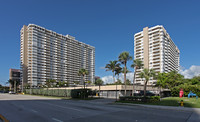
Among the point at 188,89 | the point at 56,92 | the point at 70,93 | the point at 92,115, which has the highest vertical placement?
the point at 92,115

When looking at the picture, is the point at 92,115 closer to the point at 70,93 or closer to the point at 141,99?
the point at 141,99

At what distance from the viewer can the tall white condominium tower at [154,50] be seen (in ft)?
351

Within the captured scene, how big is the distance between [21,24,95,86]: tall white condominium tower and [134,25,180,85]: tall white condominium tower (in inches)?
2601

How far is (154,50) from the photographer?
112000mm

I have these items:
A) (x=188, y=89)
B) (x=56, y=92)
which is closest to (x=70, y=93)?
(x=56, y=92)

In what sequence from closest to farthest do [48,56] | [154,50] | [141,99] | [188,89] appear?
[141,99], [188,89], [154,50], [48,56]

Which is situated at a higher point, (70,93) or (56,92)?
(70,93)

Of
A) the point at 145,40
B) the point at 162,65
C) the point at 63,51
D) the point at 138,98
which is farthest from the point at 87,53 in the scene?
the point at 138,98

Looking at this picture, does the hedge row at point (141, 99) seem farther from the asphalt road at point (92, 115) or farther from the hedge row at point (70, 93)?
the hedge row at point (70, 93)

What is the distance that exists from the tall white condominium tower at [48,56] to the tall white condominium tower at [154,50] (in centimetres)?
6607

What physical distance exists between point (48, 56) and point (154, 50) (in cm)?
9121

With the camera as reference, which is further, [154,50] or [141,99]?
[154,50]

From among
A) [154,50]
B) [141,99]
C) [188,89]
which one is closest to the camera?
[141,99]

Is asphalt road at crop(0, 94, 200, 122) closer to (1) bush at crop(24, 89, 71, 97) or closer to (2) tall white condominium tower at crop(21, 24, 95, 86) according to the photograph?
(1) bush at crop(24, 89, 71, 97)
